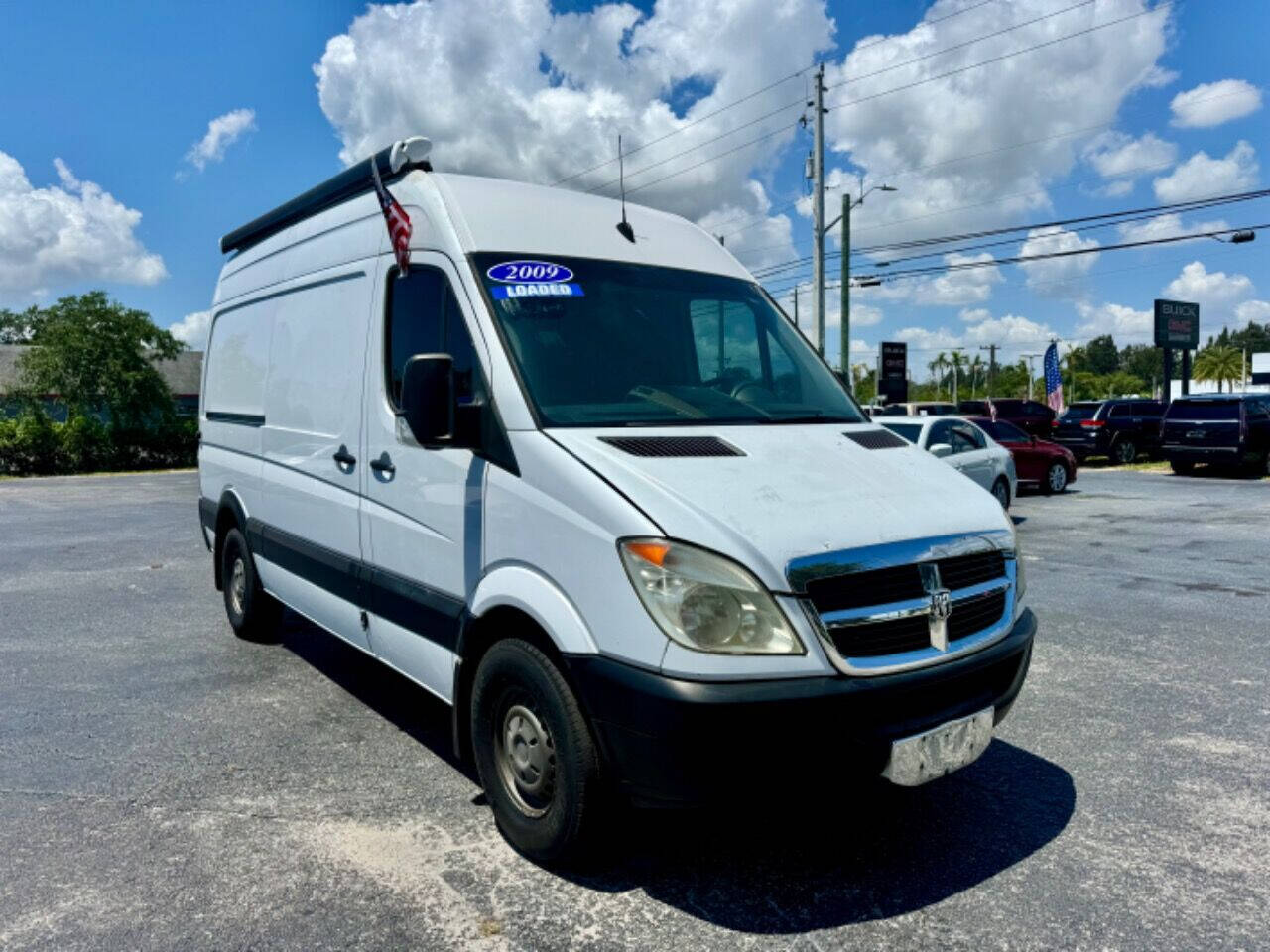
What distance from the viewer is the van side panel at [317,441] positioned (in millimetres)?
4602

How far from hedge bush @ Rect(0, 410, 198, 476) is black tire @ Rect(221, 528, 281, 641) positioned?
28.1m

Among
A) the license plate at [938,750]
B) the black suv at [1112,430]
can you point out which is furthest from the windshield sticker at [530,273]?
the black suv at [1112,430]

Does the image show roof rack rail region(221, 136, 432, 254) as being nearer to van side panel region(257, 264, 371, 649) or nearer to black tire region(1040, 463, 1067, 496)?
van side panel region(257, 264, 371, 649)

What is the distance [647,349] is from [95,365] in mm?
36536

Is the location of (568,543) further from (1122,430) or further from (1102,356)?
(1102,356)

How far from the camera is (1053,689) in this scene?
548 centimetres

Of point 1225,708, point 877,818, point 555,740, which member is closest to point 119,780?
point 555,740

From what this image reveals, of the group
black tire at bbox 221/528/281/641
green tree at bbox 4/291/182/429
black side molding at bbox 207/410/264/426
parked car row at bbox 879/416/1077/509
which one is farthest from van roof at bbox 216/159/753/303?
green tree at bbox 4/291/182/429

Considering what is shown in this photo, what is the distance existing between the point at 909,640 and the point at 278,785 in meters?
2.74

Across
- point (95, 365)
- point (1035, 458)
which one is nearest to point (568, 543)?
point (1035, 458)

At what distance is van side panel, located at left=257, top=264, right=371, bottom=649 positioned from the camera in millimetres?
4602

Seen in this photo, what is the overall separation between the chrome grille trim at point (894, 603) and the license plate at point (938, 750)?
0.23m

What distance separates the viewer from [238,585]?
21.8 feet

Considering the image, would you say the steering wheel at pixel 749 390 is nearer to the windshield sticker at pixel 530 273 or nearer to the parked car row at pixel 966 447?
the windshield sticker at pixel 530 273
